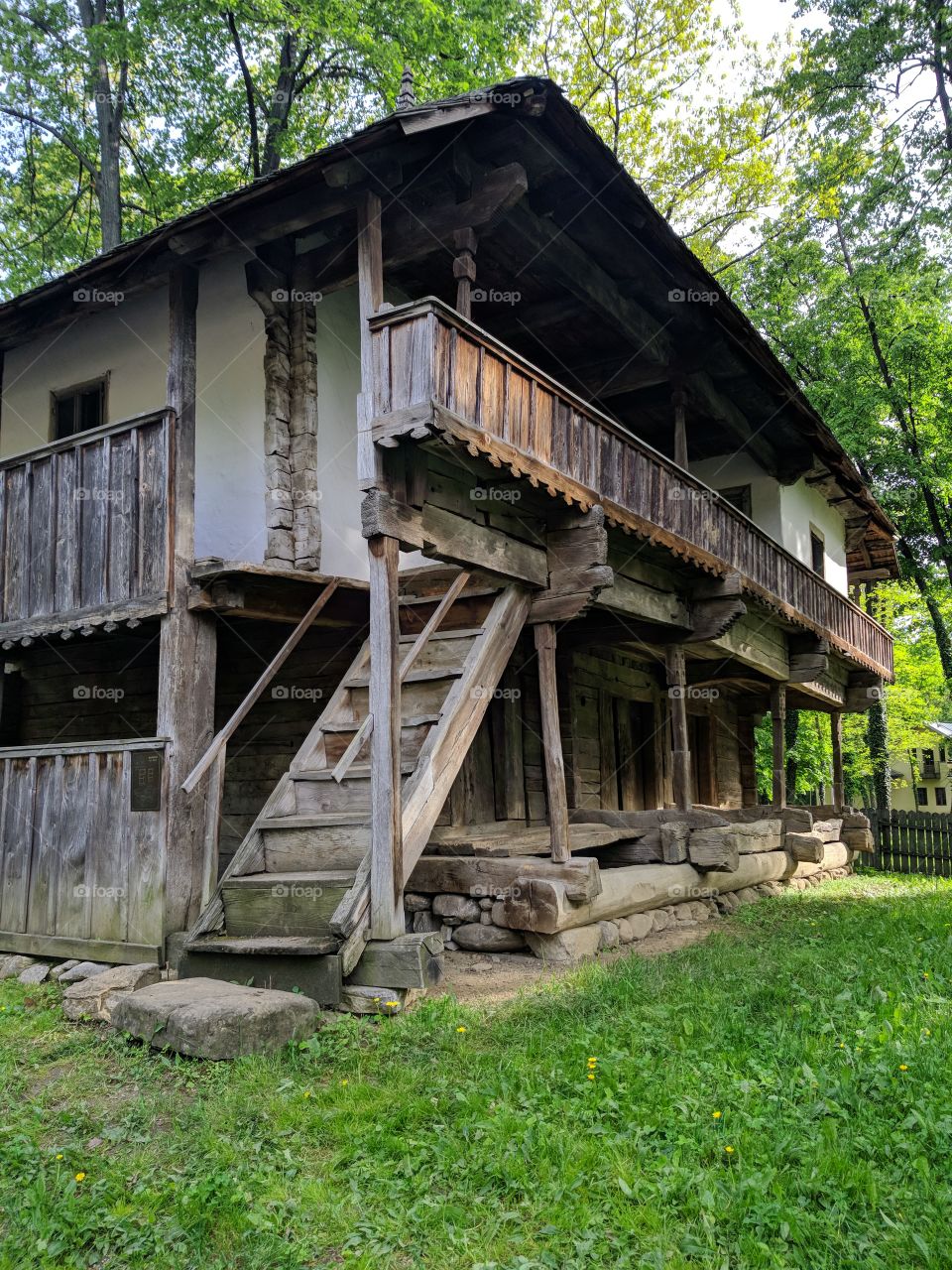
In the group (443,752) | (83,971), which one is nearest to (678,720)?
(443,752)

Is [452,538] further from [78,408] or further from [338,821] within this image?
[78,408]

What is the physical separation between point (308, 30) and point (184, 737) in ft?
48.9

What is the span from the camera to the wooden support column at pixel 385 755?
681 cm

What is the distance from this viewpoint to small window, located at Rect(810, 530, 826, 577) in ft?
59.4

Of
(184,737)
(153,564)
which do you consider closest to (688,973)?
(184,737)

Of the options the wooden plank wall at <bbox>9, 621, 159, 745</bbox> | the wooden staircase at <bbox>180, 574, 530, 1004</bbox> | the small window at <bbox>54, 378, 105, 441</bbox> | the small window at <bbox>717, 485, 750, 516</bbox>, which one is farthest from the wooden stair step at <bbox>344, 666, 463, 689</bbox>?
the small window at <bbox>717, 485, 750, 516</bbox>

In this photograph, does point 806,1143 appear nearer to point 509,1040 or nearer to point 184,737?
point 509,1040

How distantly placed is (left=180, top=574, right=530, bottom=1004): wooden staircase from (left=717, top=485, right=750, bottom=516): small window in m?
8.10

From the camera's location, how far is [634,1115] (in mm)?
4625

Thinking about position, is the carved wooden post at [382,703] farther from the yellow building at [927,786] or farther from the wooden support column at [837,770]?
the yellow building at [927,786]

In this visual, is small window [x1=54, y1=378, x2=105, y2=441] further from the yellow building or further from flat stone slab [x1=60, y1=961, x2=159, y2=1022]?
the yellow building

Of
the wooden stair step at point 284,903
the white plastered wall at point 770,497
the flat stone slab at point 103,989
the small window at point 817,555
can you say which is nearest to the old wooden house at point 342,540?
the wooden stair step at point 284,903

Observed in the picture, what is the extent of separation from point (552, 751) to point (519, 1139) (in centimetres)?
459

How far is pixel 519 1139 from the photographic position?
14.7 feet
